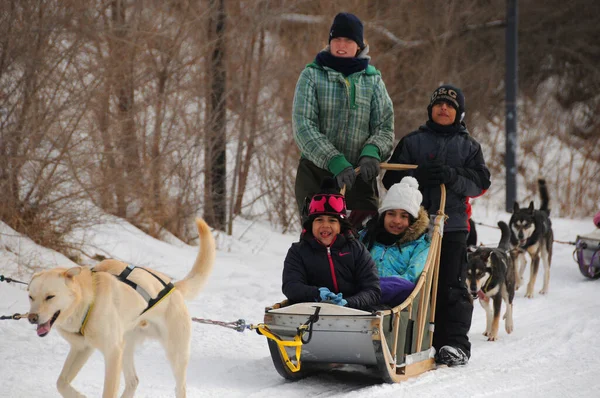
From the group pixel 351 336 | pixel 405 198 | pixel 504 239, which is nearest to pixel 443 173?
pixel 405 198

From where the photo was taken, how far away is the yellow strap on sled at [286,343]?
431 centimetres

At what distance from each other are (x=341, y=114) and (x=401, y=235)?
92cm

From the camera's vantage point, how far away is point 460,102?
18.5 ft

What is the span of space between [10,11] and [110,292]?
4180 mm

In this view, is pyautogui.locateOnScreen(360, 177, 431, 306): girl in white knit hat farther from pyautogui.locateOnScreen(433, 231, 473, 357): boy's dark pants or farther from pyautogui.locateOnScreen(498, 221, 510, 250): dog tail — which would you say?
pyautogui.locateOnScreen(498, 221, 510, 250): dog tail

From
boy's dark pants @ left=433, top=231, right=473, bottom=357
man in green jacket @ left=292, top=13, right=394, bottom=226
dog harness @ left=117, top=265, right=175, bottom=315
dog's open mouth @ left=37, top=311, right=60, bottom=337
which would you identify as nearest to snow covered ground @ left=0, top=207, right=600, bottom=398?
boy's dark pants @ left=433, top=231, right=473, bottom=357

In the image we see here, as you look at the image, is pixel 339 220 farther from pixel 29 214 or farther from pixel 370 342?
pixel 29 214

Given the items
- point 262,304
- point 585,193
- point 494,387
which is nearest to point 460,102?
point 494,387

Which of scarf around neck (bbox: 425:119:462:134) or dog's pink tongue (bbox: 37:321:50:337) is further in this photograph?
scarf around neck (bbox: 425:119:462:134)

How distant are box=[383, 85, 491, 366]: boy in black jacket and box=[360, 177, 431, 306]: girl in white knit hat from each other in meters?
0.24

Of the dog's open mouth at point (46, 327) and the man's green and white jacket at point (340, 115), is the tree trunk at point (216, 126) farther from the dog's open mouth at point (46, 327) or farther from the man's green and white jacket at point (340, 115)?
the dog's open mouth at point (46, 327)

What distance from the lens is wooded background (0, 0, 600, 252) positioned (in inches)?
293

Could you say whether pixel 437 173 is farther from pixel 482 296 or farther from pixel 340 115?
pixel 482 296

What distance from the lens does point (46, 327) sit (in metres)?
3.54
